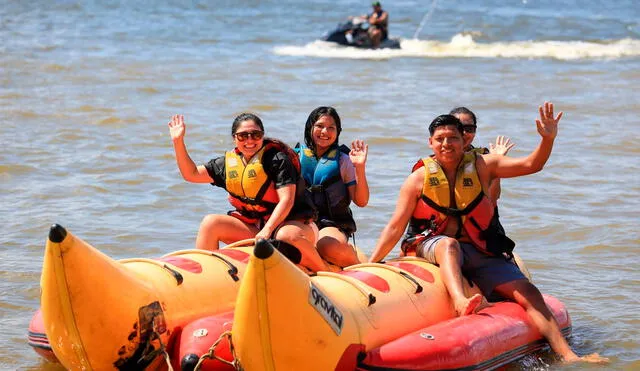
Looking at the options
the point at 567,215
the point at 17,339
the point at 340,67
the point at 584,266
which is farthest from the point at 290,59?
Answer: the point at 17,339

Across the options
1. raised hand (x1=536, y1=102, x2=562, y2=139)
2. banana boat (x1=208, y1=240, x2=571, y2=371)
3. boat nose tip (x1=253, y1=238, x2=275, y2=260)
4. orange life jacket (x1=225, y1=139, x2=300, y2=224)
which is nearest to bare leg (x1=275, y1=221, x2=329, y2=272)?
orange life jacket (x1=225, y1=139, x2=300, y2=224)

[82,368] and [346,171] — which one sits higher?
[346,171]

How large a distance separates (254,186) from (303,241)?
41 cm

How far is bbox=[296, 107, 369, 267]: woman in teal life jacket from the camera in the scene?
5.76 meters

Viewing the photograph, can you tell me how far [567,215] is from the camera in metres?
8.40

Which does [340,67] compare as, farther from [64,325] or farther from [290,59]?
[64,325]

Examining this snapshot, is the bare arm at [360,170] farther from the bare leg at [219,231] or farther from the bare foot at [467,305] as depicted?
the bare foot at [467,305]

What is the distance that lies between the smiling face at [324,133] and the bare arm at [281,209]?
44 cm

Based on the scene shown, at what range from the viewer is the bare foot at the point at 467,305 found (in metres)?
4.87

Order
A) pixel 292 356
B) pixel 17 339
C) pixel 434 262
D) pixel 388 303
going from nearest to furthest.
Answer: pixel 292 356 → pixel 388 303 → pixel 434 262 → pixel 17 339

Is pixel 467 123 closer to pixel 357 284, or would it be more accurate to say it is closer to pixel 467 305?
pixel 467 305

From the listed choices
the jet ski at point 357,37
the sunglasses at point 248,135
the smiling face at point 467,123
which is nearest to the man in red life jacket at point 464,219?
the smiling face at point 467,123

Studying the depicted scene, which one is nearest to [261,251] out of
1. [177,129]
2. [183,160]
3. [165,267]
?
[165,267]

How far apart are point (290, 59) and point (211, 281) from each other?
13256 mm
